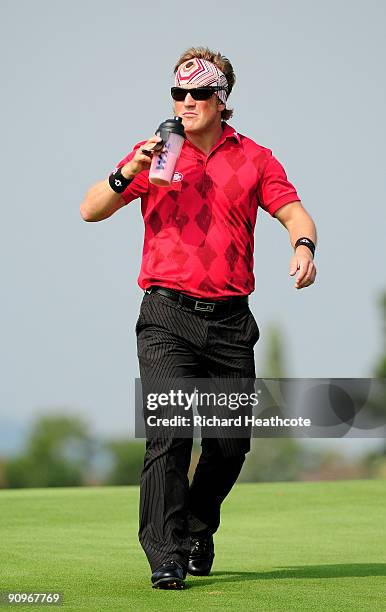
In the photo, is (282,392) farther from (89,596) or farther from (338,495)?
(338,495)

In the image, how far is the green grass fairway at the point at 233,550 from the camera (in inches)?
232

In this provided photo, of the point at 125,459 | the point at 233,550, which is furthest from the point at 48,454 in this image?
the point at 233,550

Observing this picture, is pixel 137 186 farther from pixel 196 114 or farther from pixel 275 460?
pixel 275 460

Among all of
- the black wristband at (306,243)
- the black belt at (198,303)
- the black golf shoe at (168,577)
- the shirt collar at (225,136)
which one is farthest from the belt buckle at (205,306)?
the black golf shoe at (168,577)

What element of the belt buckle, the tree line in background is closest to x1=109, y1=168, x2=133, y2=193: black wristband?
the belt buckle

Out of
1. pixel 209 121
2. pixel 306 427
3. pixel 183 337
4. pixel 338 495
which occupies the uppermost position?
pixel 209 121

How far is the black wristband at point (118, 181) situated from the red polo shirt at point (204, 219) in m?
0.05

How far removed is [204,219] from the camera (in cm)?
657

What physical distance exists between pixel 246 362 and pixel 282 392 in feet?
5.33

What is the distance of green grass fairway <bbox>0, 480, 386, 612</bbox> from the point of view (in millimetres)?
5883

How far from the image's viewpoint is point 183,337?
256 inches

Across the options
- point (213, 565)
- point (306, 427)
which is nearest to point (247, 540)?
point (306, 427)

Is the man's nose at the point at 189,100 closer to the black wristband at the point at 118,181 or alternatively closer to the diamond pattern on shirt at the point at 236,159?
the diamond pattern on shirt at the point at 236,159

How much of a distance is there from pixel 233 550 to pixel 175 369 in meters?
2.14
